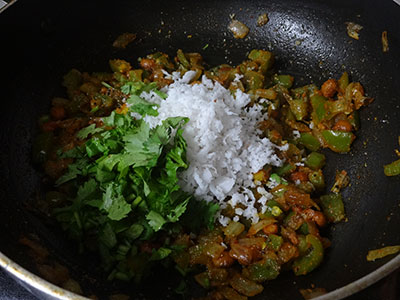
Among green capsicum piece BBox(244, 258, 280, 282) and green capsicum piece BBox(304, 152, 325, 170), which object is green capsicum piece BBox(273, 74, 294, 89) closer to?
green capsicum piece BBox(304, 152, 325, 170)

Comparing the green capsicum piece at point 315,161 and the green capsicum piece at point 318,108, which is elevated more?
the green capsicum piece at point 318,108

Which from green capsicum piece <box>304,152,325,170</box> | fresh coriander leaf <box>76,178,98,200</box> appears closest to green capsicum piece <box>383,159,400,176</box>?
green capsicum piece <box>304,152,325,170</box>

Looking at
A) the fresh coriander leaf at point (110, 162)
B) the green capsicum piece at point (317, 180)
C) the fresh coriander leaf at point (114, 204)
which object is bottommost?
the green capsicum piece at point (317, 180)

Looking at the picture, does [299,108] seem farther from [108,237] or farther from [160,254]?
[108,237]

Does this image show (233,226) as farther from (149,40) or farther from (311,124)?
(149,40)

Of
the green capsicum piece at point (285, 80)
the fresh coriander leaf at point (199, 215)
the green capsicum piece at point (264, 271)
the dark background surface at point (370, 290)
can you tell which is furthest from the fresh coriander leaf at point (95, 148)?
the green capsicum piece at point (285, 80)

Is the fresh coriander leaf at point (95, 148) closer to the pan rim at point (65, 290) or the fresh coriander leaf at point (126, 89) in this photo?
the fresh coriander leaf at point (126, 89)
